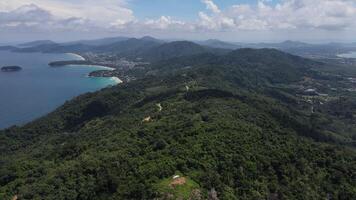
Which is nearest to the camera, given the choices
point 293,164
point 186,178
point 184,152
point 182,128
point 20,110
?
point 186,178

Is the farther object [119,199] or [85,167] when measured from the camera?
[85,167]

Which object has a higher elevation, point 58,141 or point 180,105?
point 180,105

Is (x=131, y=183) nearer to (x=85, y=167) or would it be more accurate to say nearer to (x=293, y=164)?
(x=85, y=167)

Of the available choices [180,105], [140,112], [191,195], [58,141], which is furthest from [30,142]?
[191,195]

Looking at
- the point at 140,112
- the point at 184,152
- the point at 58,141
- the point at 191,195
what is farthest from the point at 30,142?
the point at 191,195

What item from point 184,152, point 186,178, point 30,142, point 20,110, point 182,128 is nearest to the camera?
point 186,178


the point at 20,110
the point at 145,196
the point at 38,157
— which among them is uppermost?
the point at 145,196

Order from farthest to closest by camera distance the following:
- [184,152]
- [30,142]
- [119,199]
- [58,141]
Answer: [30,142] → [58,141] → [184,152] → [119,199]

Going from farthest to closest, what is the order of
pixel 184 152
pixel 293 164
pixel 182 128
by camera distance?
pixel 182 128 < pixel 293 164 < pixel 184 152

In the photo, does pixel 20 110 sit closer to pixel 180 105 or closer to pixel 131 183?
pixel 180 105
